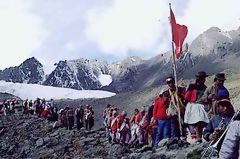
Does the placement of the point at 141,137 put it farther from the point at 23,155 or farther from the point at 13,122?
the point at 13,122

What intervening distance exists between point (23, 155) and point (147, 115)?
11844 millimetres

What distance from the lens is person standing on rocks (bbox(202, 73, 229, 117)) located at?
14.0m

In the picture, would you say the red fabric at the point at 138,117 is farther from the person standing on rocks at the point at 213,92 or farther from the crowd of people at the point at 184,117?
the person standing on rocks at the point at 213,92

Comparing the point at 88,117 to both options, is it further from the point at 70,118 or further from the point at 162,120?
the point at 162,120

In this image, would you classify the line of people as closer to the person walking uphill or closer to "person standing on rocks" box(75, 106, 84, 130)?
the person walking uphill

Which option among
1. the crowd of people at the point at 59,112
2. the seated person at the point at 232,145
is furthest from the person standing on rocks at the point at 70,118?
the seated person at the point at 232,145

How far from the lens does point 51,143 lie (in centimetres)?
3256

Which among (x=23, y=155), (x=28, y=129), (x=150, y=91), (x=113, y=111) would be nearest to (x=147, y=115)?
(x=113, y=111)

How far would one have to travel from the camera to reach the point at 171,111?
653 inches

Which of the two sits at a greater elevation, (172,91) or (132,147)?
(172,91)

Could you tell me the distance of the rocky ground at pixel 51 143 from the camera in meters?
22.6

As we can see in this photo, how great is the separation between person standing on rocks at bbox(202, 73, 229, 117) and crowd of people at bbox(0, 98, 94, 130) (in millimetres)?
18308

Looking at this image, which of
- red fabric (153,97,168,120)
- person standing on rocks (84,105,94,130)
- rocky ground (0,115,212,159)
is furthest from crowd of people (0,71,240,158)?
person standing on rocks (84,105,94,130)

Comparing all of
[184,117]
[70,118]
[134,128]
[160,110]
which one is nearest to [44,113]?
[70,118]
